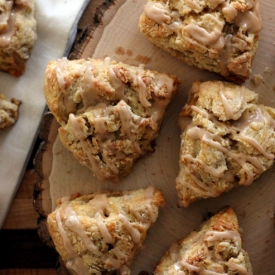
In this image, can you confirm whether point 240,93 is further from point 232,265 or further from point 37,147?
point 37,147

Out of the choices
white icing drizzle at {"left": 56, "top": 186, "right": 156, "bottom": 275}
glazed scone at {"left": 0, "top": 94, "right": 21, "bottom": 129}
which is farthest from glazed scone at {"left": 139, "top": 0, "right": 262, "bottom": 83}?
glazed scone at {"left": 0, "top": 94, "right": 21, "bottom": 129}

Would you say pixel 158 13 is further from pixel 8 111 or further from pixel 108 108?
pixel 8 111

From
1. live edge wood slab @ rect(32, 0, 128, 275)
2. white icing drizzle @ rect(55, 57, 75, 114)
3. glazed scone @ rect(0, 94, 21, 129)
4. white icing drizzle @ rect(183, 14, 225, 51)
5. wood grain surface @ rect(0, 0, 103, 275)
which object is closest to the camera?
white icing drizzle @ rect(183, 14, 225, 51)

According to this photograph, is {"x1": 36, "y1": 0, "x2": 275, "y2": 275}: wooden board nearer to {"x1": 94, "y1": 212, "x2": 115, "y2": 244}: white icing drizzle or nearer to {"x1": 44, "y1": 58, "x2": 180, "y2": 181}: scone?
{"x1": 44, "y1": 58, "x2": 180, "y2": 181}: scone

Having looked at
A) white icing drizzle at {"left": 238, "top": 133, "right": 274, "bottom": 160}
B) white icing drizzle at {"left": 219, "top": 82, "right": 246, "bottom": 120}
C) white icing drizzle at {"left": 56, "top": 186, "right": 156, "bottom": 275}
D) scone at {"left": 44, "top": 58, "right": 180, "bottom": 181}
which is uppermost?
white icing drizzle at {"left": 219, "top": 82, "right": 246, "bottom": 120}

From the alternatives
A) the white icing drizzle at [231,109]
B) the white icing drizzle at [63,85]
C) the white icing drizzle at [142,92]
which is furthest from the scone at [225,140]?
the white icing drizzle at [63,85]

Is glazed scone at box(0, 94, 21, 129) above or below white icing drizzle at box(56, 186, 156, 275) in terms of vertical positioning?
above

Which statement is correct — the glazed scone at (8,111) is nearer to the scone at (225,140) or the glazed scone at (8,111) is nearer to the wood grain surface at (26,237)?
the wood grain surface at (26,237)
